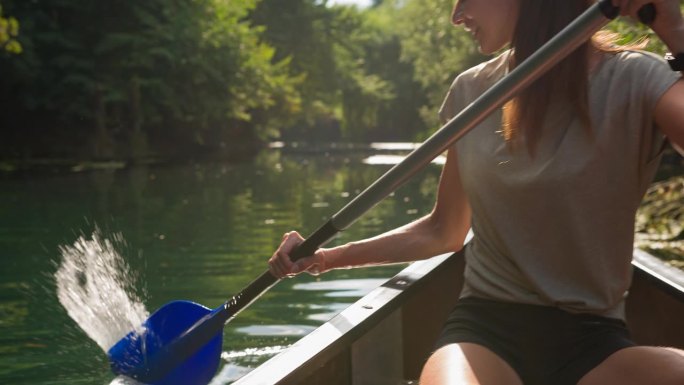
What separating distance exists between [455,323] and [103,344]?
1.56m

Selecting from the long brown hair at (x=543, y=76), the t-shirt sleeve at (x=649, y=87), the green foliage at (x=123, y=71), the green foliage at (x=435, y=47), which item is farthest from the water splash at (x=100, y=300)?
the green foliage at (x=435, y=47)

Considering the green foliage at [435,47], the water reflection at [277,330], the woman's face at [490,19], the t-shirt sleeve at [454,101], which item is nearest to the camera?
the woman's face at [490,19]

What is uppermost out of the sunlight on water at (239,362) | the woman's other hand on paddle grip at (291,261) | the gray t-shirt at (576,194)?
the gray t-shirt at (576,194)

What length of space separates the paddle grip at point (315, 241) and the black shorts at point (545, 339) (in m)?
0.39

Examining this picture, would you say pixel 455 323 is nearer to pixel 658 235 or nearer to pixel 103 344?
pixel 103 344

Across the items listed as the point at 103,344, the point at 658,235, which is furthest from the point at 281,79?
the point at 103,344

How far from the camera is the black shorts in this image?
1.97 meters

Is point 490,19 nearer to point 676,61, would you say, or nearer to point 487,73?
point 487,73

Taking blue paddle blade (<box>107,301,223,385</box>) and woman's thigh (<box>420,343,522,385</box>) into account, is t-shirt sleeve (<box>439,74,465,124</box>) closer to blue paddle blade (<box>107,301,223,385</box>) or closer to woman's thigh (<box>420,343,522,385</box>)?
woman's thigh (<box>420,343,522,385</box>)

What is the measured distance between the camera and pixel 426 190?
1575 cm

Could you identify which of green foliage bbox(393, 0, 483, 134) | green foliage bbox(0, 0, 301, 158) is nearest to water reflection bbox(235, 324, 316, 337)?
green foliage bbox(0, 0, 301, 158)

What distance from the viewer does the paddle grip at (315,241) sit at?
7.64 feet

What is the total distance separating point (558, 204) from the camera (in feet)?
6.58

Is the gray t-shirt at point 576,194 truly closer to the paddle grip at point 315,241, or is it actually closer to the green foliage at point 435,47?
the paddle grip at point 315,241
